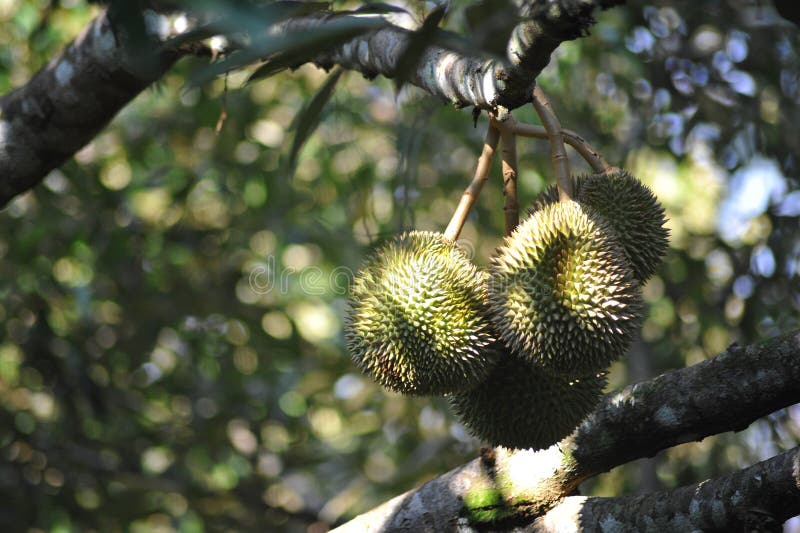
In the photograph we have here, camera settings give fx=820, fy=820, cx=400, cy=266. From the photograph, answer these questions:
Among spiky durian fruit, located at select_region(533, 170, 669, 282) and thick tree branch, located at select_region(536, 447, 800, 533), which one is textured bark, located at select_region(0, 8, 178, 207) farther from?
thick tree branch, located at select_region(536, 447, 800, 533)

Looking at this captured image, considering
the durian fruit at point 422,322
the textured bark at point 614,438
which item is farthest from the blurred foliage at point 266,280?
the textured bark at point 614,438

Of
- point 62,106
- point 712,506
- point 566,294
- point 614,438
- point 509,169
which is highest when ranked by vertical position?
point 62,106

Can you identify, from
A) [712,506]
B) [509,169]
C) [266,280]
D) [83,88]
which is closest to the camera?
[712,506]

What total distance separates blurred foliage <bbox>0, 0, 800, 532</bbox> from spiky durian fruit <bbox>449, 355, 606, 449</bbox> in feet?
4.65

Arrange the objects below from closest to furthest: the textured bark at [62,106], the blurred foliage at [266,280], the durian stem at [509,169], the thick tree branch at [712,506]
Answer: the thick tree branch at [712,506] < the durian stem at [509,169] < the textured bark at [62,106] < the blurred foliage at [266,280]

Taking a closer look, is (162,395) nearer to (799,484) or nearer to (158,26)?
(158,26)

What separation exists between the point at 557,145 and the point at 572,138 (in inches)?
4.6

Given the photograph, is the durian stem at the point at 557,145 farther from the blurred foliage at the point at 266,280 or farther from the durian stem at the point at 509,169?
the blurred foliage at the point at 266,280

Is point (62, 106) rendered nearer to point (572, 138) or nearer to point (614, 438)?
point (572, 138)

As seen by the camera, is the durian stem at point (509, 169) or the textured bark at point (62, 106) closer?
the durian stem at point (509, 169)

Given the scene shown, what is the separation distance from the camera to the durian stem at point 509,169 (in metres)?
1.62

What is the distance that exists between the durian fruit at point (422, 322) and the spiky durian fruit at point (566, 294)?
0.06 m

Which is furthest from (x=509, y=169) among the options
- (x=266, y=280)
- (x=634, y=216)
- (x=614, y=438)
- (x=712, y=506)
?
(x=266, y=280)

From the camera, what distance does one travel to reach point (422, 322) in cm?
160
